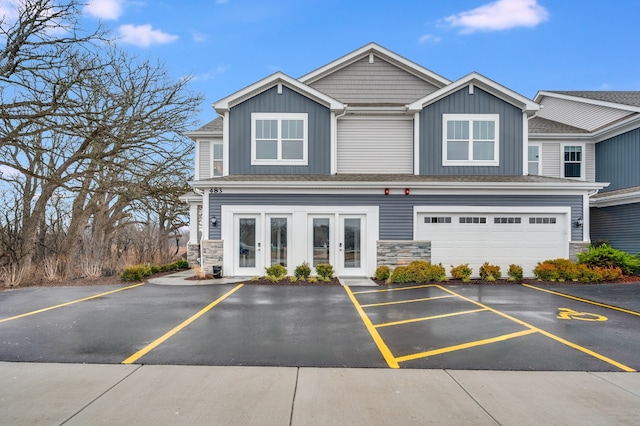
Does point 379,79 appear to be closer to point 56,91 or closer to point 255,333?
point 56,91

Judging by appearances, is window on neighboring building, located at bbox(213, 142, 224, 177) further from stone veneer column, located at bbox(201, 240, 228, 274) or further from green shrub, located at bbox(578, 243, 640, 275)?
green shrub, located at bbox(578, 243, 640, 275)

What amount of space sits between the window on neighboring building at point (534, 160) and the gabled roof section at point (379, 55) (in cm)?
521

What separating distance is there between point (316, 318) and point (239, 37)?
14264 mm

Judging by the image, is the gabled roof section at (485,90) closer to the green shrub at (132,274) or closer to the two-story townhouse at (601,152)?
the two-story townhouse at (601,152)

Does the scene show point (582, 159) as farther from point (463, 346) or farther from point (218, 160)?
point (218, 160)

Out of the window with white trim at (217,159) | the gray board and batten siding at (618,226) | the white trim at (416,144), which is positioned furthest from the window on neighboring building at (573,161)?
the window with white trim at (217,159)

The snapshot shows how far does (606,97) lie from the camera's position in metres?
17.9

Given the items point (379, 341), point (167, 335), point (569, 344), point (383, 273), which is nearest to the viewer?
point (569, 344)

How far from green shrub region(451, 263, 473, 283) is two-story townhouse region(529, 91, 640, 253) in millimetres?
6876

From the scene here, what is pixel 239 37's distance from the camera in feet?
54.4

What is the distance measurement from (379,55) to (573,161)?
10481 millimetres

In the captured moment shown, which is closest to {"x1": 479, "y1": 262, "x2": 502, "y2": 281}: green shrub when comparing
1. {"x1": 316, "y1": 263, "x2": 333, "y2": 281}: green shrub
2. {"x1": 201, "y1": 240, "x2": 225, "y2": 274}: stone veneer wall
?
{"x1": 316, "y1": 263, "x2": 333, "y2": 281}: green shrub

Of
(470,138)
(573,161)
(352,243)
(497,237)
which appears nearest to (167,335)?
(352,243)

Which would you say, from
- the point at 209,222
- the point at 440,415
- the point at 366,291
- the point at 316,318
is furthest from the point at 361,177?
the point at 440,415
